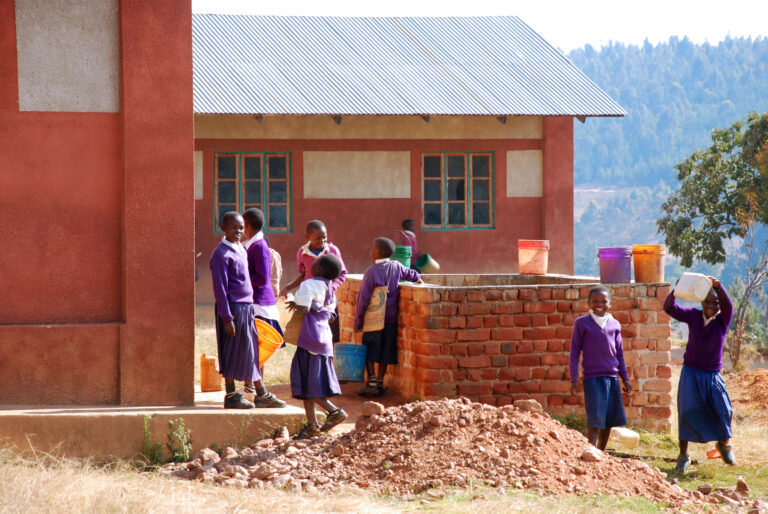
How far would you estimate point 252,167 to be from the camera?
1700 centimetres

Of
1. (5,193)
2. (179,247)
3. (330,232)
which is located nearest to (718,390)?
(179,247)

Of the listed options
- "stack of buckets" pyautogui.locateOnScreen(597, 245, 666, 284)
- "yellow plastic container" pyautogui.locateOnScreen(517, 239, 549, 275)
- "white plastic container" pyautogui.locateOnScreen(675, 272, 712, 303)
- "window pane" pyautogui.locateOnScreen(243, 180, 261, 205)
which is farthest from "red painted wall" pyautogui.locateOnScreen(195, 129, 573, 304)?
"white plastic container" pyautogui.locateOnScreen(675, 272, 712, 303)

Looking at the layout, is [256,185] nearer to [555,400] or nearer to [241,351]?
[555,400]

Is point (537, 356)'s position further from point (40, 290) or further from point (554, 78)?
point (554, 78)

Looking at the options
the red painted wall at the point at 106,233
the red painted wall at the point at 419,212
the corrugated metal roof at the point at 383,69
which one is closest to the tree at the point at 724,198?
the red painted wall at the point at 419,212

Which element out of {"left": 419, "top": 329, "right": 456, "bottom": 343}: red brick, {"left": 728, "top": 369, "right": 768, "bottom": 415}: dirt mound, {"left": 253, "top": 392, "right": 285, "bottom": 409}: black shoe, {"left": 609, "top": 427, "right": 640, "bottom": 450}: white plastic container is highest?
{"left": 419, "top": 329, "right": 456, "bottom": 343}: red brick

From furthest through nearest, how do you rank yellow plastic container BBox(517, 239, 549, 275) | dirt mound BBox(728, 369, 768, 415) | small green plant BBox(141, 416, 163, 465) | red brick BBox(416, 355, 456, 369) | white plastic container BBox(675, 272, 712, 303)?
dirt mound BBox(728, 369, 768, 415) < yellow plastic container BBox(517, 239, 549, 275) < red brick BBox(416, 355, 456, 369) < white plastic container BBox(675, 272, 712, 303) < small green plant BBox(141, 416, 163, 465)

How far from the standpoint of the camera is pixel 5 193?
718 cm

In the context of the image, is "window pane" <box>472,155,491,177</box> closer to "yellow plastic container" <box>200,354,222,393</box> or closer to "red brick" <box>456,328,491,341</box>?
"red brick" <box>456,328,491,341</box>

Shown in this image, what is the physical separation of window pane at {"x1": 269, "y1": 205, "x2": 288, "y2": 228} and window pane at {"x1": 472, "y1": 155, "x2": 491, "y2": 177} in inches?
133

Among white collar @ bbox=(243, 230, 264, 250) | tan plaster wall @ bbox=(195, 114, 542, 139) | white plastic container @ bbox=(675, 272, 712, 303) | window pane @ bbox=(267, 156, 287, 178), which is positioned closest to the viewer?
white plastic container @ bbox=(675, 272, 712, 303)

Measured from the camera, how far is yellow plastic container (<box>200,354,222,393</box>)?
854cm

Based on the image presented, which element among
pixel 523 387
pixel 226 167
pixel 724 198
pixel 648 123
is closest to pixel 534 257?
pixel 523 387

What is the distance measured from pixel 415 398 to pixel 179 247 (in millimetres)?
2406
